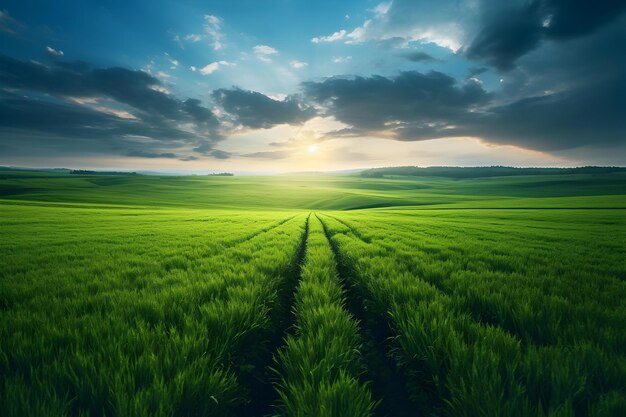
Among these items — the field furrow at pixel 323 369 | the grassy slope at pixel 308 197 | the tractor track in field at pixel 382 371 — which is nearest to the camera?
the field furrow at pixel 323 369

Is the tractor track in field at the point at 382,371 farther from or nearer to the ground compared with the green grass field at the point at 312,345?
nearer to the ground

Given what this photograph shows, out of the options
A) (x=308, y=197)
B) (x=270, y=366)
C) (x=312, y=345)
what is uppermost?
(x=312, y=345)

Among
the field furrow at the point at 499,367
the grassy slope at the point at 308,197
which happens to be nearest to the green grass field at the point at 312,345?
the field furrow at the point at 499,367

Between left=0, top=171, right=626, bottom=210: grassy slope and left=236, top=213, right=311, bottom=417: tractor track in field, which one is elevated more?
left=236, top=213, right=311, bottom=417: tractor track in field

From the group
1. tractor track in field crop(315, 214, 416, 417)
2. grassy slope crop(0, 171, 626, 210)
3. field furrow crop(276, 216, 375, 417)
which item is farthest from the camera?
grassy slope crop(0, 171, 626, 210)

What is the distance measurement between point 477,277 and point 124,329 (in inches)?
260

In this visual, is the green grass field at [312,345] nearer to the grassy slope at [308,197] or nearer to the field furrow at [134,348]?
the field furrow at [134,348]

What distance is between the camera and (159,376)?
8.02 ft

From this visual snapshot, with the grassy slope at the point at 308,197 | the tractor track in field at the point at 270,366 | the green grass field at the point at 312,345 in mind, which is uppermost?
the green grass field at the point at 312,345

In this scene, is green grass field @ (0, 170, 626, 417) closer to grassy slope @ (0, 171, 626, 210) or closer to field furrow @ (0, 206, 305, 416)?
field furrow @ (0, 206, 305, 416)

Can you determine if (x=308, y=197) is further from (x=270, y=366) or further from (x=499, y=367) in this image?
(x=499, y=367)

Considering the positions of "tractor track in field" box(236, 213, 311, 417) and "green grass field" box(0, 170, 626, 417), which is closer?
"green grass field" box(0, 170, 626, 417)

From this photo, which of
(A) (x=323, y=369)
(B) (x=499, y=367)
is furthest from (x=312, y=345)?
(B) (x=499, y=367)

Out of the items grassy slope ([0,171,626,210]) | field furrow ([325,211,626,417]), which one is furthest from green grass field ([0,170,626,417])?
grassy slope ([0,171,626,210])
